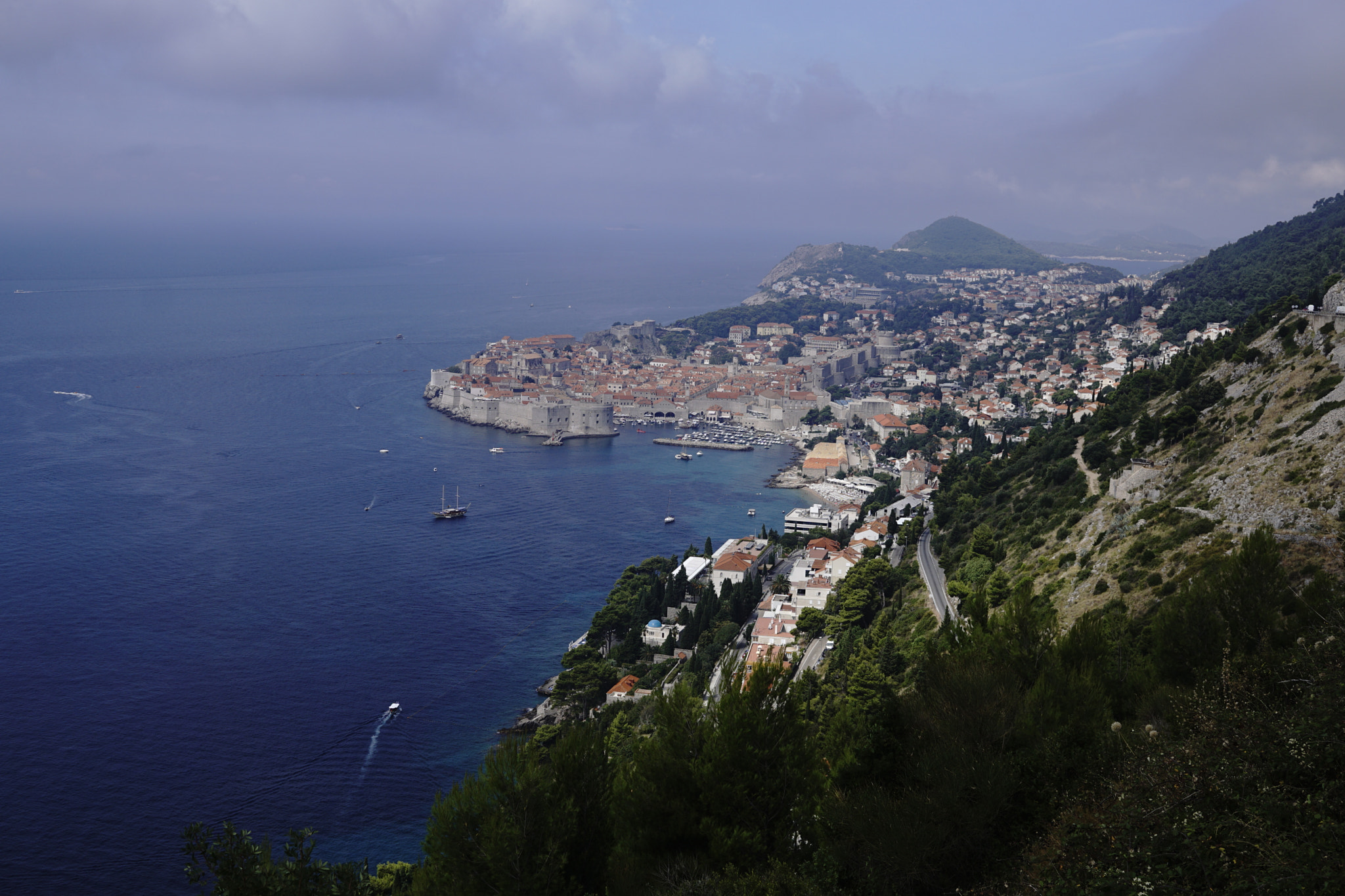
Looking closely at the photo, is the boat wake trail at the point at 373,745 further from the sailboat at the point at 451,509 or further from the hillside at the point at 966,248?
the hillside at the point at 966,248

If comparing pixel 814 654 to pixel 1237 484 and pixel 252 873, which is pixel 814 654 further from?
pixel 252 873

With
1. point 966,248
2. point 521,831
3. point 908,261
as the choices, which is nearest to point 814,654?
point 521,831

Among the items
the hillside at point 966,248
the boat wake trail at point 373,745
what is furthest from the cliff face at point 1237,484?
the hillside at point 966,248

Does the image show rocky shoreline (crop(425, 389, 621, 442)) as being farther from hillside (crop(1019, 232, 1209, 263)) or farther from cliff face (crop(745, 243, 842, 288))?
hillside (crop(1019, 232, 1209, 263))

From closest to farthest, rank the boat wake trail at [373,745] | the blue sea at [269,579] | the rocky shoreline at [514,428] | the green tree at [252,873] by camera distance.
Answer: the green tree at [252,873]
the blue sea at [269,579]
the boat wake trail at [373,745]
the rocky shoreline at [514,428]

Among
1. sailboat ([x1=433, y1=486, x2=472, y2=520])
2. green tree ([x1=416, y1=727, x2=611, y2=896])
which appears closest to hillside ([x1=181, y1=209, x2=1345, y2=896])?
green tree ([x1=416, y1=727, x2=611, y2=896])

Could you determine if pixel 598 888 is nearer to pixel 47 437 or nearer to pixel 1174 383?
pixel 1174 383

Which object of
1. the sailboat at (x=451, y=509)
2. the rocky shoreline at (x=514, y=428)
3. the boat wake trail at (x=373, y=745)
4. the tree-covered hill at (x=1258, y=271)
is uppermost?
the tree-covered hill at (x=1258, y=271)
